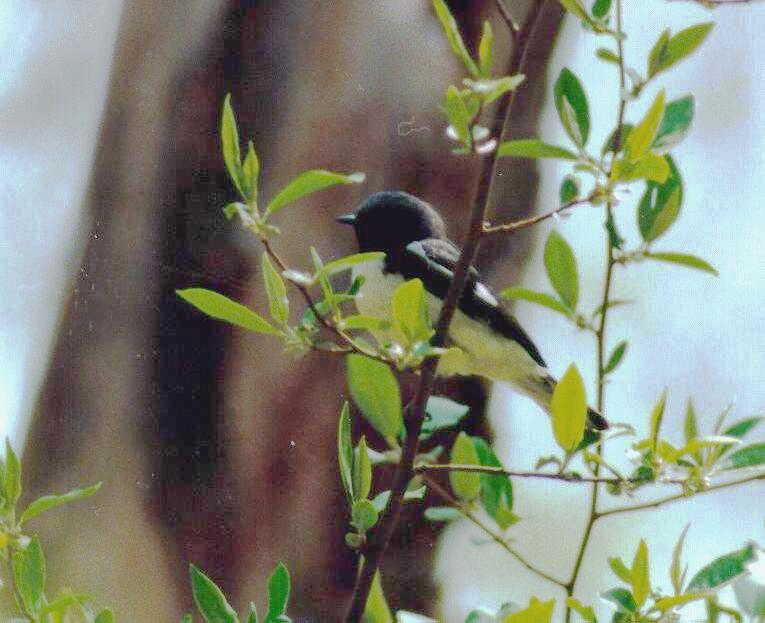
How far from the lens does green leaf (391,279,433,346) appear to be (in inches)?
20.1

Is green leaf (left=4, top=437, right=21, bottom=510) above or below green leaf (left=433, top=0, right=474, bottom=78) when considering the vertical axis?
below

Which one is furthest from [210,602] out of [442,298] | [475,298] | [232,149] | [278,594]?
[475,298]

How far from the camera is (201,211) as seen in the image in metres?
→ 1.32

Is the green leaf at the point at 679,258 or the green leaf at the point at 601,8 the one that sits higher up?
the green leaf at the point at 601,8

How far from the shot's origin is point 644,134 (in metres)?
0.51

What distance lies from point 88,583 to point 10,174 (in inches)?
20.8

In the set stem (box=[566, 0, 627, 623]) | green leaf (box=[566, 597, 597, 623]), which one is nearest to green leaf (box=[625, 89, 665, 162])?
stem (box=[566, 0, 627, 623])

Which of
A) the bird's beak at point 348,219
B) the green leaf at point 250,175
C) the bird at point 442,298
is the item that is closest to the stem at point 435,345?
the green leaf at point 250,175

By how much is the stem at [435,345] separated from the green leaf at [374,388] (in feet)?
0.09

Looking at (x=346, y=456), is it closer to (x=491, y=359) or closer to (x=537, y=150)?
(x=537, y=150)

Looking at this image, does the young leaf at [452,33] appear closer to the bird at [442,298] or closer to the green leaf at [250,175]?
the green leaf at [250,175]

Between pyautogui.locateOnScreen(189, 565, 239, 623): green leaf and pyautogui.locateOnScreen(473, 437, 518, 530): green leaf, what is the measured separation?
6.8 inches

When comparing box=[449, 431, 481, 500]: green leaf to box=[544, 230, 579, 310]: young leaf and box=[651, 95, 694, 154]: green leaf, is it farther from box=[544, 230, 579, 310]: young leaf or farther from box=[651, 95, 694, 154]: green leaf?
box=[651, 95, 694, 154]: green leaf

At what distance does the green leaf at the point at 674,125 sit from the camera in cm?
54
